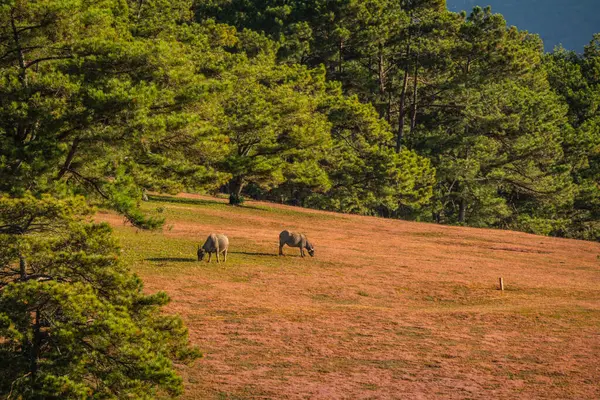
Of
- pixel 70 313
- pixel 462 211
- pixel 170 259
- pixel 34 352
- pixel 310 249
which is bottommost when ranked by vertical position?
pixel 34 352

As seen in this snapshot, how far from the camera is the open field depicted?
17250 mm

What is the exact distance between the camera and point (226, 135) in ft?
177

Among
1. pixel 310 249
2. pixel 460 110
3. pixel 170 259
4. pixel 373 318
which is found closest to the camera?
pixel 373 318

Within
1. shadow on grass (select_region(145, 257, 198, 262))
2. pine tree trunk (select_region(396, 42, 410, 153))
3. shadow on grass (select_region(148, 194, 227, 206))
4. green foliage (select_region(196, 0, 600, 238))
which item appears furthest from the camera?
pine tree trunk (select_region(396, 42, 410, 153))

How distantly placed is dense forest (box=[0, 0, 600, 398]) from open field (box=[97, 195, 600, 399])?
12.8 ft

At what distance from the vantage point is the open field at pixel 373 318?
1725 centimetres

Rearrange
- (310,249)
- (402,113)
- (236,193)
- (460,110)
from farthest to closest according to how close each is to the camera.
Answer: (460,110) < (402,113) < (236,193) < (310,249)

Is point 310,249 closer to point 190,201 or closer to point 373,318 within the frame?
point 373,318

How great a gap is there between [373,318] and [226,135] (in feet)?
110

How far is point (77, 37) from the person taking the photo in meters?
25.4

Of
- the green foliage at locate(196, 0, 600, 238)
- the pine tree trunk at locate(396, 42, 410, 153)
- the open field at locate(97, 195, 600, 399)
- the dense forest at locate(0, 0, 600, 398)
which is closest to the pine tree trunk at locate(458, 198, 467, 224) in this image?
the green foliage at locate(196, 0, 600, 238)

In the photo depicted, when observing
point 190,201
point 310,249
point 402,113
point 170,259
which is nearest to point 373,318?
point 170,259

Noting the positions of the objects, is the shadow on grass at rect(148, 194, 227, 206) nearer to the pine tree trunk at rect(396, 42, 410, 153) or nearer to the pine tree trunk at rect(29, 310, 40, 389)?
the pine tree trunk at rect(396, 42, 410, 153)

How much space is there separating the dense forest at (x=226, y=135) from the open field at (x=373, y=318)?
3.91m
